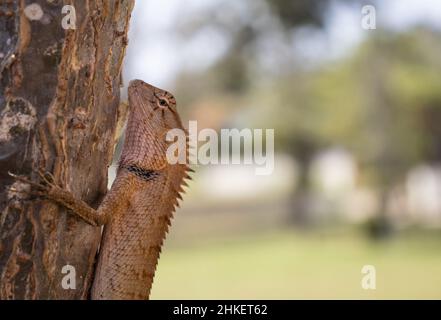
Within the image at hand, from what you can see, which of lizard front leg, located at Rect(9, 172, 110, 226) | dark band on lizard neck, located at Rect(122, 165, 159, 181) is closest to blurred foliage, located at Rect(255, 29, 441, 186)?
Result: dark band on lizard neck, located at Rect(122, 165, 159, 181)

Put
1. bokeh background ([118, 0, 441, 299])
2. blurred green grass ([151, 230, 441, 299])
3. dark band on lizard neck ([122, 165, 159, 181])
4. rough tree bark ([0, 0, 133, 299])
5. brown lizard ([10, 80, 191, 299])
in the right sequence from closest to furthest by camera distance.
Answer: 1. rough tree bark ([0, 0, 133, 299])
2. brown lizard ([10, 80, 191, 299])
3. dark band on lizard neck ([122, 165, 159, 181])
4. blurred green grass ([151, 230, 441, 299])
5. bokeh background ([118, 0, 441, 299])

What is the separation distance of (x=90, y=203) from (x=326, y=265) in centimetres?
2005

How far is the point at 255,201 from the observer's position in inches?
1697

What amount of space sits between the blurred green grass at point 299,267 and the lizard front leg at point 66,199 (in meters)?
11.7

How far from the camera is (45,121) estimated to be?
3.49m

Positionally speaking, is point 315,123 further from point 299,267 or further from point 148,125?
point 148,125

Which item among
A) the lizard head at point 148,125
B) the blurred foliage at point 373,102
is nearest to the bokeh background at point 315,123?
the blurred foliage at point 373,102

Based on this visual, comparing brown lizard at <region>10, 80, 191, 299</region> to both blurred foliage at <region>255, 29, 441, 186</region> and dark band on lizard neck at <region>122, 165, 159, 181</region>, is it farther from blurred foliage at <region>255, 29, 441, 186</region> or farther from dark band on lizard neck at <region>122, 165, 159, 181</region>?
blurred foliage at <region>255, 29, 441, 186</region>

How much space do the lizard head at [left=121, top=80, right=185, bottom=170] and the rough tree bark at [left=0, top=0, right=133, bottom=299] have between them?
3.31 feet

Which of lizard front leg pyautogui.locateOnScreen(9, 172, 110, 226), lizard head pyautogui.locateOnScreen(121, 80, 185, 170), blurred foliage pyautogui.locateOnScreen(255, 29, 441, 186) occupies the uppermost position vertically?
blurred foliage pyautogui.locateOnScreen(255, 29, 441, 186)

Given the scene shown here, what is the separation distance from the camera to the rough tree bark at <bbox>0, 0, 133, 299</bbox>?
3447 mm

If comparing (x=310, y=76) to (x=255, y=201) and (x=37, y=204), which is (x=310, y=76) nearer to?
→ (x=255, y=201)

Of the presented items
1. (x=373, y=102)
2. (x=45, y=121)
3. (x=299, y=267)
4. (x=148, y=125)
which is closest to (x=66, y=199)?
(x=45, y=121)
